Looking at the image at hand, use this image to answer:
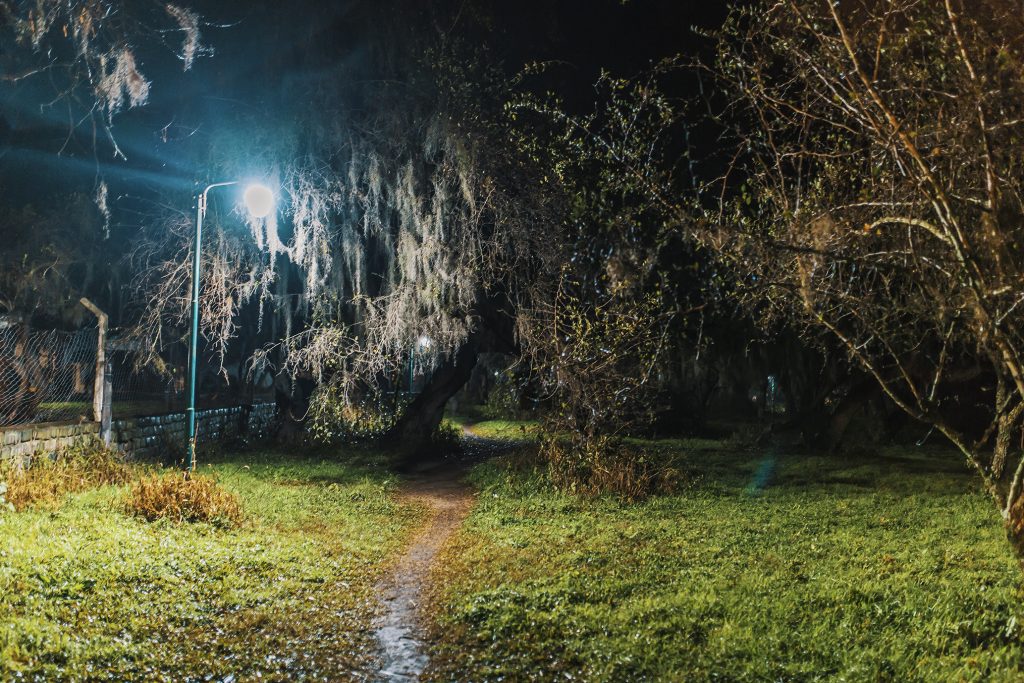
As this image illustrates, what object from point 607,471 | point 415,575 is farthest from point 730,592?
point 607,471

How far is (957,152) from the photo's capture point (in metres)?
5.80

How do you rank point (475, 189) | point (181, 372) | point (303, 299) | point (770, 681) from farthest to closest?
point (181, 372), point (303, 299), point (475, 189), point (770, 681)

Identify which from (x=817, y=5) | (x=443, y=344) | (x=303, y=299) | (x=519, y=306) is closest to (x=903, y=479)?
(x=519, y=306)

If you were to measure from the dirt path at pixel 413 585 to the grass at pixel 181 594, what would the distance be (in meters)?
0.17

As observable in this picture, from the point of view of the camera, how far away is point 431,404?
64.2 feet

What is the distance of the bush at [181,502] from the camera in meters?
8.41

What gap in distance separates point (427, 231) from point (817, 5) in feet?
27.6

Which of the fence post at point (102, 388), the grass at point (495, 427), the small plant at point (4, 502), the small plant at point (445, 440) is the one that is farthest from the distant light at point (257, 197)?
the grass at point (495, 427)

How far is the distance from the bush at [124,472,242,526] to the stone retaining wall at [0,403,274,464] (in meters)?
2.16

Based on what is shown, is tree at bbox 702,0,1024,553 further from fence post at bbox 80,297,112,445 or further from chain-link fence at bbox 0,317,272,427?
fence post at bbox 80,297,112,445

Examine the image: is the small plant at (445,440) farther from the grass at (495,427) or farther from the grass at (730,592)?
the grass at (730,592)

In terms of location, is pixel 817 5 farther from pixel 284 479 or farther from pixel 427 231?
pixel 284 479

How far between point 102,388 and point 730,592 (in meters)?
10.0

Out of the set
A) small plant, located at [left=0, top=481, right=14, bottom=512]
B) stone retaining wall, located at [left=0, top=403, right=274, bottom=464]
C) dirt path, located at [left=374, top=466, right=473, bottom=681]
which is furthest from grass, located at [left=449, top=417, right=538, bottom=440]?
small plant, located at [left=0, top=481, right=14, bottom=512]
